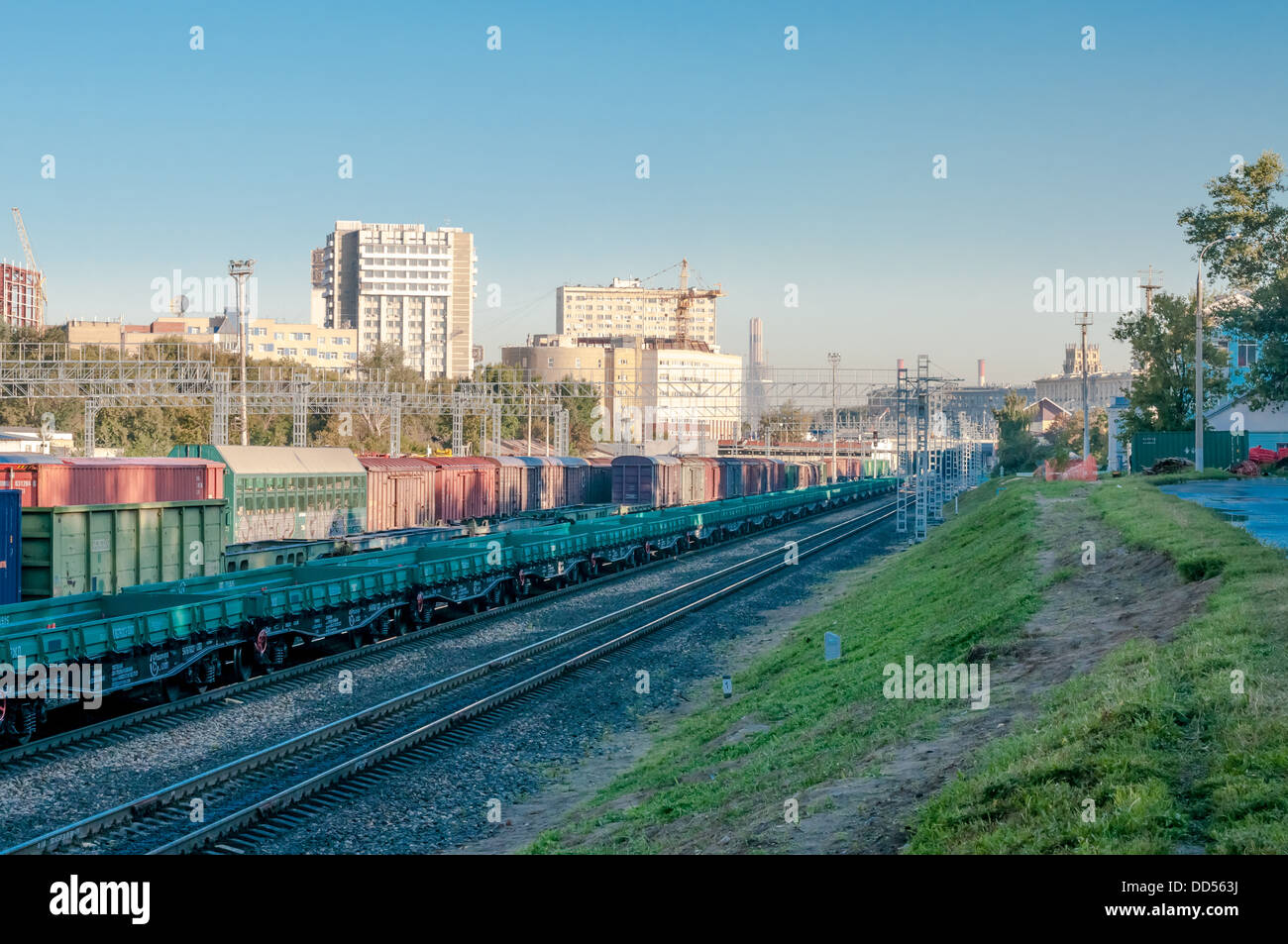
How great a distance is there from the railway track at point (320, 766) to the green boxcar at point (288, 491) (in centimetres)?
1279

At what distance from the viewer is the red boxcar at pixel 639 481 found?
54.9 metres

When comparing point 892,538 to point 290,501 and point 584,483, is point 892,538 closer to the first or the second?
point 584,483

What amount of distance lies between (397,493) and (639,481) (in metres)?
17.8

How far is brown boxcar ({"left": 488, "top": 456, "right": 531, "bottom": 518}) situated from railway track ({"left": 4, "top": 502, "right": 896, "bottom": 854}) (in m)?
25.2

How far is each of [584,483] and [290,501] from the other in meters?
25.9

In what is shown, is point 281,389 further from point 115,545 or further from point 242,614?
point 242,614

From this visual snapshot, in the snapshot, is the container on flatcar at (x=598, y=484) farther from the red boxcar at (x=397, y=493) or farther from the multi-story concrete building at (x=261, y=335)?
the multi-story concrete building at (x=261, y=335)

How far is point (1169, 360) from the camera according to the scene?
5212cm

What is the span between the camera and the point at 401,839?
36.1 feet

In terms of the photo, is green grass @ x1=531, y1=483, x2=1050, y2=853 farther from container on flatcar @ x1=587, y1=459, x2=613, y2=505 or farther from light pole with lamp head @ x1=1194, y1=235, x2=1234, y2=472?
container on flatcar @ x1=587, y1=459, x2=613, y2=505

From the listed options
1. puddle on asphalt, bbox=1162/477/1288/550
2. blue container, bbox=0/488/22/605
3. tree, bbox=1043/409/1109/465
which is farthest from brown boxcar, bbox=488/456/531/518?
tree, bbox=1043/409/1109/465

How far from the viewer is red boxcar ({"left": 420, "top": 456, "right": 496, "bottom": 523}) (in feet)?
141
